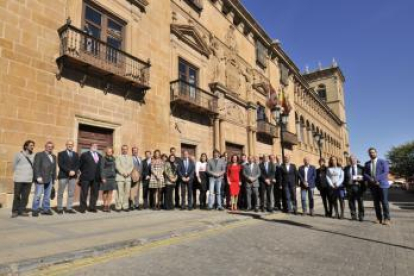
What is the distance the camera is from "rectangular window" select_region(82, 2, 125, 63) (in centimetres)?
1045

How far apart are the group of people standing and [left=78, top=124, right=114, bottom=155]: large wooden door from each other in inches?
62.4

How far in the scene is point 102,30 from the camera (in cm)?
1123

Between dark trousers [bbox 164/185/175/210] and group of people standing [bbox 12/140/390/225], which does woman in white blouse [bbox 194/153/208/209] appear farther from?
dark trousers [bbox 164/185/175/210]

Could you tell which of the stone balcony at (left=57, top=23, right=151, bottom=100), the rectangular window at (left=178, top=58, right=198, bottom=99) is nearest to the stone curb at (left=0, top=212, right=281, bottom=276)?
the stone balcony at (left=57, top=23, right=151, bottom=100)

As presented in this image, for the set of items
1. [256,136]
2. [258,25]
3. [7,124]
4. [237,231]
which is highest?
[258,25]

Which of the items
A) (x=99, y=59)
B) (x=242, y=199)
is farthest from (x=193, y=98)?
(x=242, y=199)

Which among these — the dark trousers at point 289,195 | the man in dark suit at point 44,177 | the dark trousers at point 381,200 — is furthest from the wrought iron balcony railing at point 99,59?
the dark trousers at point 381,200

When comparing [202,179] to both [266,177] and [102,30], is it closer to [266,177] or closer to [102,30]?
[266,177]

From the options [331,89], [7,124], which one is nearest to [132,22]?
[7,124]

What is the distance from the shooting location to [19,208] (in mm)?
6816

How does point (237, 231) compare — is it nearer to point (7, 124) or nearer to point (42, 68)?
point (7, 124)

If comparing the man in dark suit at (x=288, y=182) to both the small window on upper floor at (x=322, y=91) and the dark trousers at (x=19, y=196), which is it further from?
the small window on upper floor at (x=322, y=91)

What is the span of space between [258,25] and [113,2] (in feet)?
49.3

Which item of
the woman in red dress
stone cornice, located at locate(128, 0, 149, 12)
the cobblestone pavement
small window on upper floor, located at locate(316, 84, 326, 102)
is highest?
small window on upper floor, located at locate(316, 84, 326, 102)
